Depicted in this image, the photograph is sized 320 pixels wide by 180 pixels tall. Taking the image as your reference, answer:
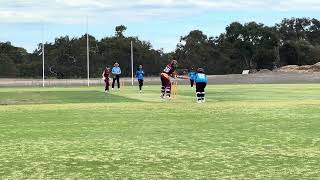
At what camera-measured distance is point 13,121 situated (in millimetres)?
14992

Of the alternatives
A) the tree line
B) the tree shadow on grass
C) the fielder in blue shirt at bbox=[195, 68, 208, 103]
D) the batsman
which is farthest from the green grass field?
the tree line

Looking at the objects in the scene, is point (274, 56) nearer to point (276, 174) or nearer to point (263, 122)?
point (263, 122)

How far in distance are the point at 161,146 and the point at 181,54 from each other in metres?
84.6

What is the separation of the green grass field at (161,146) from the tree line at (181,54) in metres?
60.4

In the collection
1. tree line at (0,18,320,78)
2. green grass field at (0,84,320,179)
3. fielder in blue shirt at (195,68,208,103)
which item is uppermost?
tree line at (0,18,320,78)

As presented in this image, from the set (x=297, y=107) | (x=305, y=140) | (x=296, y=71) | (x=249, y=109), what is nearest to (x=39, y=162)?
(x=305, y=140)

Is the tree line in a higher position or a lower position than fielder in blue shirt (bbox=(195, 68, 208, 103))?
higher

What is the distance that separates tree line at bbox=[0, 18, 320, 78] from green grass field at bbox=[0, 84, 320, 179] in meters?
60.4

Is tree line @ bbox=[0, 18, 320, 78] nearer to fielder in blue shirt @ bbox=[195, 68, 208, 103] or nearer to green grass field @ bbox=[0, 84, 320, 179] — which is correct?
fielder in blue shirt @ bbox=[195, 68, 208, 103]

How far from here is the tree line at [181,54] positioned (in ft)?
256

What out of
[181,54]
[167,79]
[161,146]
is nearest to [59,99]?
[167,79]

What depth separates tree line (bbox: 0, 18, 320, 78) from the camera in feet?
Answer: 256

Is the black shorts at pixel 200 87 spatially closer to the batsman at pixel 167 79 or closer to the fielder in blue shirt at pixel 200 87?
the fielder in blue shirt at pixel 200 87

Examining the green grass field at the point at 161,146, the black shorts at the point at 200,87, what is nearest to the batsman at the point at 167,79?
the black shorts at the point at 200,87
